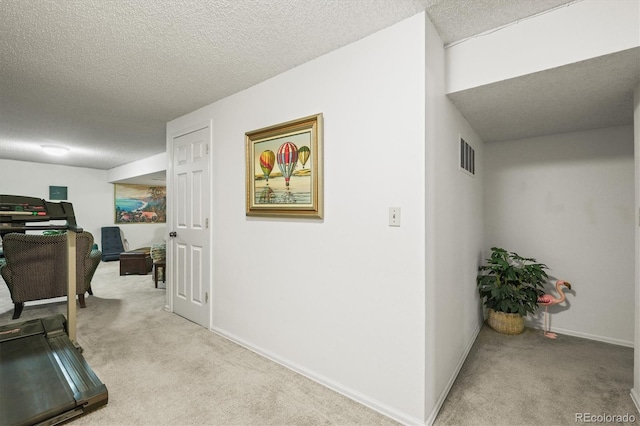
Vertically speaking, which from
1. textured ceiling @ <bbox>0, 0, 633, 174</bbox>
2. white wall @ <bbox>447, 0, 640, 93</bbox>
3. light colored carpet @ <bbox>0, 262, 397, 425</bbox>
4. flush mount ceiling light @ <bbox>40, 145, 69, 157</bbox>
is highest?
textured ceiling @ <bbox>0, 0, 633, 174</bbox>

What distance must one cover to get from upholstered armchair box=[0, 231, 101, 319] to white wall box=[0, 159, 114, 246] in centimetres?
414

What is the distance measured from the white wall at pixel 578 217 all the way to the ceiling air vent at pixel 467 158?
0.71m

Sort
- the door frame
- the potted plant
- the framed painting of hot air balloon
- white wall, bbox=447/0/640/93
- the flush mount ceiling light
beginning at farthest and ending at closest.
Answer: the flush mount ceiling light
the door frame
the potted plant
the framed painting of hot air balloon
white wall, bbox=447/0/640/93

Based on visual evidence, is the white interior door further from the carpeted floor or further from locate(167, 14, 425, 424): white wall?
locate(167, 14, 425, 424): white wall

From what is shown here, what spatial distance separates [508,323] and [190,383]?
2797mm

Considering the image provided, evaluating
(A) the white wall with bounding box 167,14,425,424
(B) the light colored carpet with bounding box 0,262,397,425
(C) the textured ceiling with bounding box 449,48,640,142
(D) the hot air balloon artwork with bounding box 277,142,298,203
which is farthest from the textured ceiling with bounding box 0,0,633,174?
(B) the light colored carpet with bounding box 0,262,397,425

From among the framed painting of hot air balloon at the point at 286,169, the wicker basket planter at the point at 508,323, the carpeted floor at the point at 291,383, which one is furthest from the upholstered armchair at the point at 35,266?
the wicker basket planter at the point at 508,323

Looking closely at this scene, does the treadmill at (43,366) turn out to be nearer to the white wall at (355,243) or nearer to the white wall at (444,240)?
the white wall at (355,243)

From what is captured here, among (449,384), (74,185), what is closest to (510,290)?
(449,384)

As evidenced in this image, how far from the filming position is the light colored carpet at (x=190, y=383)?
1.69m

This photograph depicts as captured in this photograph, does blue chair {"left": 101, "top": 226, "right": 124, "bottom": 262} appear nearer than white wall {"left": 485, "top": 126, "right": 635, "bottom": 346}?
No

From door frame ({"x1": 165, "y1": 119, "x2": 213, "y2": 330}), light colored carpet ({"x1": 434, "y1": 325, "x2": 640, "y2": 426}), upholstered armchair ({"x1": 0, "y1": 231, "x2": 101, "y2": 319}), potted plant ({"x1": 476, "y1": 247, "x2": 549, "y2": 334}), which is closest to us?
light colored carpet ({"x1": 434, "y1": 325, "x2": 640, "y2": 426})

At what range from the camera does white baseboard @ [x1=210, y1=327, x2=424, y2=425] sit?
1667 millimetres

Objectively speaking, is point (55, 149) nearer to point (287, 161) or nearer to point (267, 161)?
point (267, 161)
